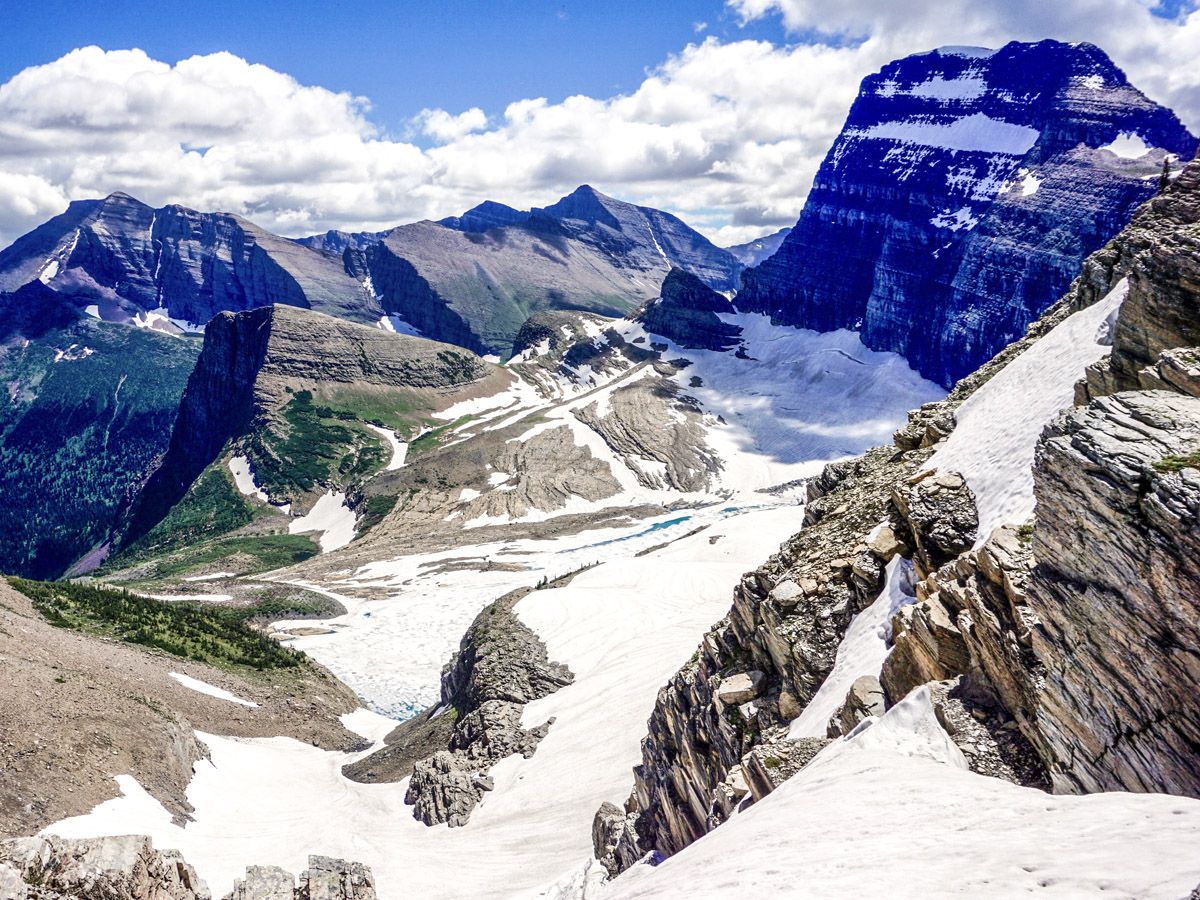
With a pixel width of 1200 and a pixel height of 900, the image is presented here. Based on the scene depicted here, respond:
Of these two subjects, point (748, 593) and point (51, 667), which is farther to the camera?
point (51, 667)

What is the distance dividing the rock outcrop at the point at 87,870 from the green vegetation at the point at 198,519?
14901 centimetres

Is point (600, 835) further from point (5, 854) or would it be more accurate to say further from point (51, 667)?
point (51, 667)

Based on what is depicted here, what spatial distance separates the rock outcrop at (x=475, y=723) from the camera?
38.2 m

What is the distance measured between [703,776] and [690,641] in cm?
2642

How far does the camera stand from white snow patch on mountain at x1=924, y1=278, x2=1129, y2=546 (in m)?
19.2

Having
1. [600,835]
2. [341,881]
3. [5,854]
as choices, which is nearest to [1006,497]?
[600,835]

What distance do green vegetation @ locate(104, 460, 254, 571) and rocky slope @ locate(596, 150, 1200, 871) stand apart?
15531cm

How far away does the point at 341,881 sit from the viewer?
85.1ft

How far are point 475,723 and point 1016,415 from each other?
33.7m

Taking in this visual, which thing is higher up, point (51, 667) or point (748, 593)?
point (748, 593)

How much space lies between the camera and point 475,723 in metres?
44.3

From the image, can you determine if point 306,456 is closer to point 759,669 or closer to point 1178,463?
point 759,669

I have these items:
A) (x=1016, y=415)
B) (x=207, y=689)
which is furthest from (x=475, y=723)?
(x=1016, y=415)

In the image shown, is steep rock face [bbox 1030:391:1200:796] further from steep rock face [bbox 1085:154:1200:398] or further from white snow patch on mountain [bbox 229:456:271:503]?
white snow patch on mountain [bbox 229:456:271:503]
